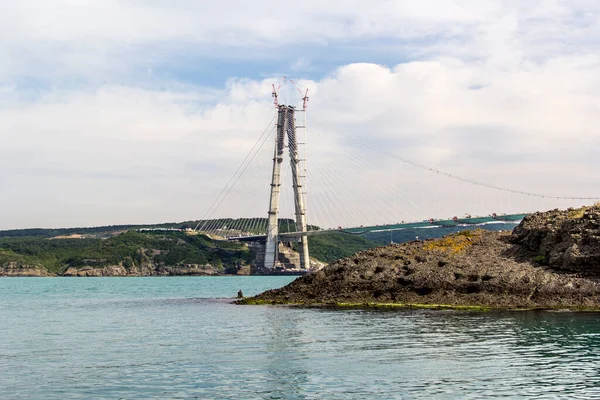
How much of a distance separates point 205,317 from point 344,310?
27.4 feet

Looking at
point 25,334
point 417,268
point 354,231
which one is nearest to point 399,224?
point 354,231

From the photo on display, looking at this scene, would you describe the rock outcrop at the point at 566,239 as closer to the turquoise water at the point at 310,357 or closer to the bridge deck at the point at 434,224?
the turquoise water at the point at 310,357

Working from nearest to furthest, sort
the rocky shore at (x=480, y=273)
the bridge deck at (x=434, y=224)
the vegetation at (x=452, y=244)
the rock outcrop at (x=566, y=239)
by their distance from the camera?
the rocky shore at (x=480, y=273), the rock outcrop at (x=566, y=239), the vegetation at (x=452, y=244), the bridge deck at (x=434, y=224)

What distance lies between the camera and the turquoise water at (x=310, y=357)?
62.0 feet

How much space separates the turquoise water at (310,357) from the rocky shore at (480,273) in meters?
4.72

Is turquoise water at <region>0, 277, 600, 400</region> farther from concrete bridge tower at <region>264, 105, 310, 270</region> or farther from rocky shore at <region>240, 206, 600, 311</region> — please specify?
concrete bridge tower at <region>264, 105, 310, 270</region>

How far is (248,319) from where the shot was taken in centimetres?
3894

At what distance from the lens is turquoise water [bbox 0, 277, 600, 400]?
1889 centimetres

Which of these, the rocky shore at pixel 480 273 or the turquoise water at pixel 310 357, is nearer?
the turquoise water at pixel 310 357

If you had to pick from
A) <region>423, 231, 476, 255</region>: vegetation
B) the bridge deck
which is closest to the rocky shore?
<region>423, 231, 476, 255</region>: vegetation

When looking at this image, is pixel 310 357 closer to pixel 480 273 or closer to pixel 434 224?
A: pixel 480 273

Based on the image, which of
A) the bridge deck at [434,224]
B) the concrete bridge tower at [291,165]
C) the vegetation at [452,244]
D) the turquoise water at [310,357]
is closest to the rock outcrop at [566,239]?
the vegetation at [452,244]

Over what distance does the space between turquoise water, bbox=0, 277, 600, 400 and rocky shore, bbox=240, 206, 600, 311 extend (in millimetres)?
4721

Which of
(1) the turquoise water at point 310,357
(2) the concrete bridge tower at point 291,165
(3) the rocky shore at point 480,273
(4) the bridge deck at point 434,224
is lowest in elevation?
(1) the turquoise water at point 310,357
